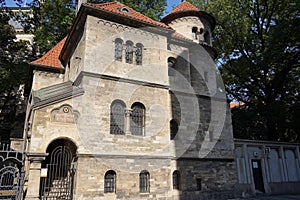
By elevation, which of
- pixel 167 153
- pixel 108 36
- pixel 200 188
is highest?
pixel 108 36

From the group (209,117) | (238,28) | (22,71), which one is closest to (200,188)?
(209,117)

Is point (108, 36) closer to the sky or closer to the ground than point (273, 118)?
closer to the sky

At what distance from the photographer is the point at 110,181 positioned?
1119 centimetres

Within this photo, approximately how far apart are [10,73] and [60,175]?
12.9 m

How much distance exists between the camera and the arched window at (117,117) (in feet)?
39.4

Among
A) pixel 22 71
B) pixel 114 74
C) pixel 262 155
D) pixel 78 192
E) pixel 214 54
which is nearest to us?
pixel 78 192

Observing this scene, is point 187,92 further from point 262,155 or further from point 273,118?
point 273,118

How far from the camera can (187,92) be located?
1502 centimetres

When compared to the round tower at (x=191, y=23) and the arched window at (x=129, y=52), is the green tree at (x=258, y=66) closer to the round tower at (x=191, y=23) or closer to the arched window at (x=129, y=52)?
the round tower at (x=191, y=23)

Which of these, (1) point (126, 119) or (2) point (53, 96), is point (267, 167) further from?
(2) point (53, 96)

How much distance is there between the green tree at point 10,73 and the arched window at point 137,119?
1333 cm

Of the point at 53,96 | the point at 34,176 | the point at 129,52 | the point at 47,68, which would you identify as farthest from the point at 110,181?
the point at 47,68

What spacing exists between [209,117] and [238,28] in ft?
35.4

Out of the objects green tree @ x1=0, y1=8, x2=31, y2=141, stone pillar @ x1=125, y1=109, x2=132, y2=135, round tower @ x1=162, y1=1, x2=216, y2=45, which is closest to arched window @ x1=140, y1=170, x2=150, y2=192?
stone pillar @ x1=125, y1=109, x2=132, y2=135
